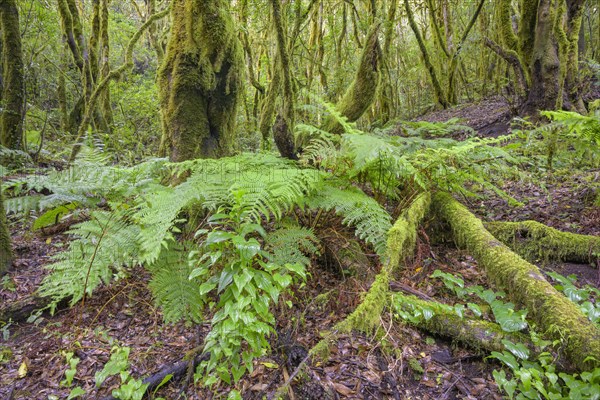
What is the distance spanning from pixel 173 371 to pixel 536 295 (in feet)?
7.81

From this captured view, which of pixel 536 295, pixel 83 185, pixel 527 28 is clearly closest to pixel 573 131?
pixel 536 295

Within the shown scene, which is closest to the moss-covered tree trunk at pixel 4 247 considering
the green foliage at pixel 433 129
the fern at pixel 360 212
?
the fern at pixel 360 212

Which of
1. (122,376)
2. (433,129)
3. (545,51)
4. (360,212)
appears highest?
(545,51)

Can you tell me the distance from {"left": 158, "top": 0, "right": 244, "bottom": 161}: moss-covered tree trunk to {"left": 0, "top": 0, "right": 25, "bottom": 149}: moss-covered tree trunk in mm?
3682

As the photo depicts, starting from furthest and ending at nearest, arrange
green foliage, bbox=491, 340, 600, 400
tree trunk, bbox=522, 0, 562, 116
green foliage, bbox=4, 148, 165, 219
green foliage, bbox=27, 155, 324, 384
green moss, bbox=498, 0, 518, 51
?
green moss, bbox=498, 0, 518, 51 → tree trunk, bbox=522, 0, 562, 116 → green foliage, bbox=4, 148, 165, 219 → green foliage, bbox=27, 155, 324, 384 → green foliage, bbox=491, 340, 600, 400

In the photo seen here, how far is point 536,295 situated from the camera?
196 cm

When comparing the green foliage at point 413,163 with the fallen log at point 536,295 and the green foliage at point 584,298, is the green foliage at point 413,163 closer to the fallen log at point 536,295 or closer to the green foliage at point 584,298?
the fallen log at point 536,295

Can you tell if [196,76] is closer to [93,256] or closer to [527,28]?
[93,256]

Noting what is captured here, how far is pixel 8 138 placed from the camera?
540cm

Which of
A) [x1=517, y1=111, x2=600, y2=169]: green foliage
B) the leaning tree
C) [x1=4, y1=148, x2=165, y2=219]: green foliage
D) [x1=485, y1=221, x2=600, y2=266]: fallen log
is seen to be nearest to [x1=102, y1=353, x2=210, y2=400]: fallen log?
[x1=4, y1=148, x2=165, y2=219]: green foliage

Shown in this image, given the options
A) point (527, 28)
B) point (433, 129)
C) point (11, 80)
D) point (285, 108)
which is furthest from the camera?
point (433, 129)

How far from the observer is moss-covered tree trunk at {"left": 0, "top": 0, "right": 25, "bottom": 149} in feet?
16.6

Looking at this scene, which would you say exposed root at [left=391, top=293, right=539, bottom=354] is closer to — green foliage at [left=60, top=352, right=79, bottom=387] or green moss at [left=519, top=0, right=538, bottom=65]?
green foliage at [left=60, top=352, right=79, bottom=387]

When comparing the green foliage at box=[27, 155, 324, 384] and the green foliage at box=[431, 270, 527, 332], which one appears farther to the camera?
the green foliage at box=[431, 270, 527, 332]
